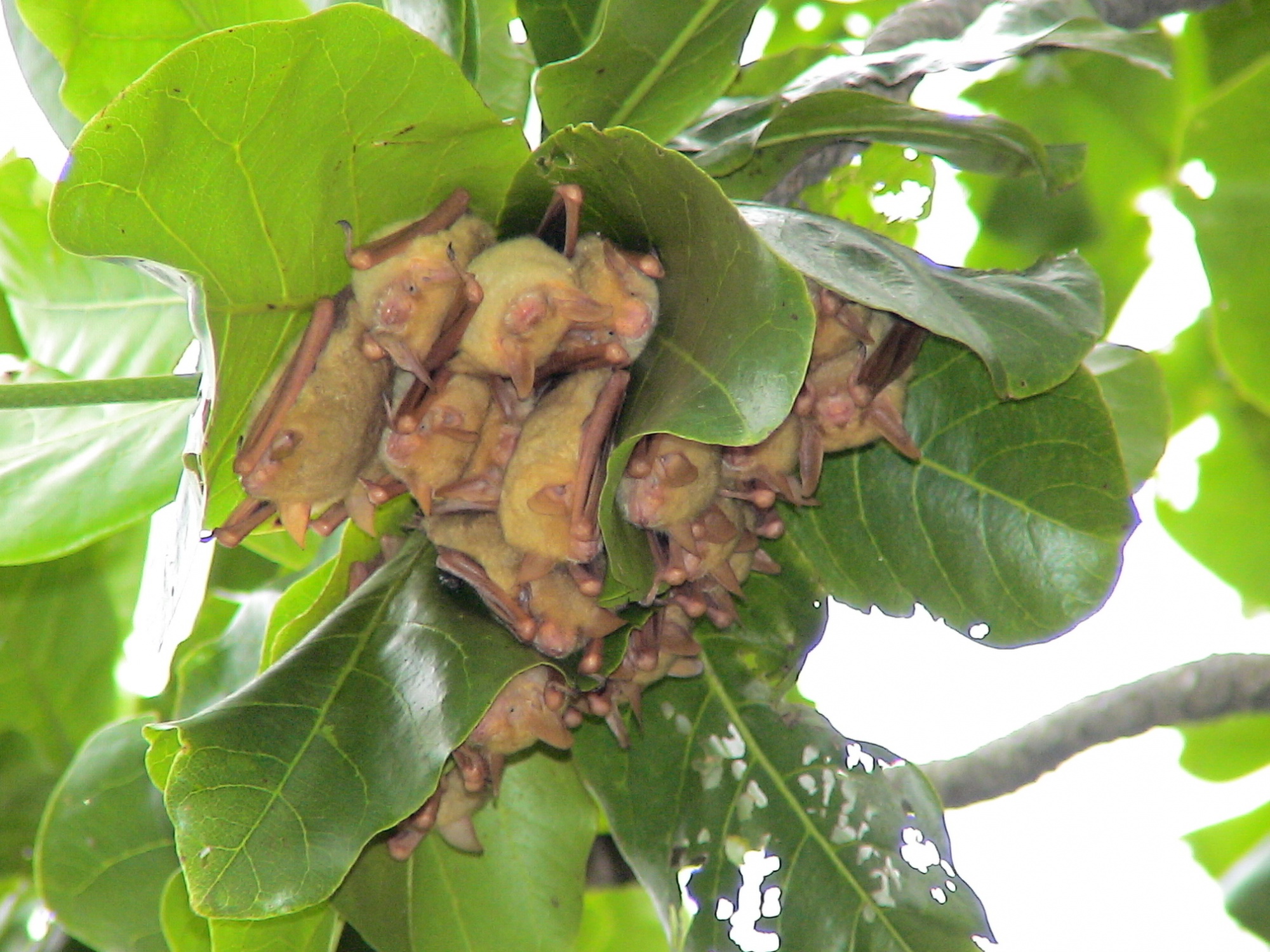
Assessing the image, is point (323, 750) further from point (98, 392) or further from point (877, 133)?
point (877, 133)

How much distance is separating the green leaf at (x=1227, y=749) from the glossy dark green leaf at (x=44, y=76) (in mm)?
2306

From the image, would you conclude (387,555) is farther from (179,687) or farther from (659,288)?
(179,687)

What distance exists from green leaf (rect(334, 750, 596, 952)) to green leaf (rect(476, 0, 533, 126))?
0.81 metres

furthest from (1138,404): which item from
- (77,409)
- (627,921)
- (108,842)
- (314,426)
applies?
(108,842)

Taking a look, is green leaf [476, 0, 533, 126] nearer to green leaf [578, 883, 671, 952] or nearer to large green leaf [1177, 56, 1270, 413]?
large green leaf [1177, 56, 1270, 413]

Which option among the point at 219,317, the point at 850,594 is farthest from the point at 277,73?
the point at 850,594

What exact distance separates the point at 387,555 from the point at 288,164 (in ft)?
1.48

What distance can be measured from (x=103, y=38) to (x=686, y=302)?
90cm

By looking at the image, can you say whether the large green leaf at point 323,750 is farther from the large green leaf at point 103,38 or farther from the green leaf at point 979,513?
the large green leaf at point 103,38

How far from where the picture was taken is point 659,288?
1128 millimetres

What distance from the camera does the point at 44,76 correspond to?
1.63 meters

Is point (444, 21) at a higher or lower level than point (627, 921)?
higher

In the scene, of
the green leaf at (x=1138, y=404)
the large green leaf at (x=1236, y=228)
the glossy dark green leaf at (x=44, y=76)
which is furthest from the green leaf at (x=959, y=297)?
the large green leaf at (x=1236, y=228)

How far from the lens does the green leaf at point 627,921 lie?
8.23 feet
